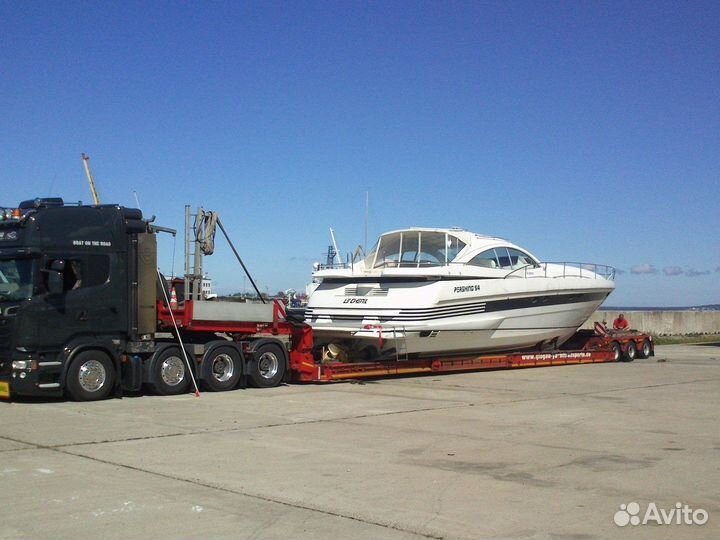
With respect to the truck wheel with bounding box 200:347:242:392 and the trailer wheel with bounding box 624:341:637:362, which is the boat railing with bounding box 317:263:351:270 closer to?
the truck wheel with bounding box 200:347:242:392

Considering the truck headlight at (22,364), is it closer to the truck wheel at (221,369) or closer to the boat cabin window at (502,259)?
the truck wheel at (221,369)

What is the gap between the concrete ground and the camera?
6.61 meters

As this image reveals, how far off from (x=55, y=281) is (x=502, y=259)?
37.7 ft

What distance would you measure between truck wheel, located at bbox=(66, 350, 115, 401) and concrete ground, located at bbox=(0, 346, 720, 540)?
0.40 metres

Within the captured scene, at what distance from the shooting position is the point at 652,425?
477 inches

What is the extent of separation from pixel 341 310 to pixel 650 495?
12288 millimetres

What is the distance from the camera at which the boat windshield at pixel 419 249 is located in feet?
65.0

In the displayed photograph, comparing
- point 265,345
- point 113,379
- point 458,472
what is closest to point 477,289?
point 265,345

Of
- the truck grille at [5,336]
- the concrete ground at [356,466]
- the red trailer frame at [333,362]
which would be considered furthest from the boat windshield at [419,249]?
the truck grille at [5,336]

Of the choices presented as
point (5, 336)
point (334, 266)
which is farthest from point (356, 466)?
point (334, 266)

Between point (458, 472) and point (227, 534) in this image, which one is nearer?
point (227, 534)

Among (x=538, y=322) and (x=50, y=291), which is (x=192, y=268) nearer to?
(x=50, y=291)

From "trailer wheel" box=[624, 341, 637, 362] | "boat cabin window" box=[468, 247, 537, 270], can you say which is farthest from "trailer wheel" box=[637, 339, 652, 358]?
"boat cabin window" box=[468, 247, 537, 270]

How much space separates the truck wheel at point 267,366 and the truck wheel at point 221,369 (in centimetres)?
38
